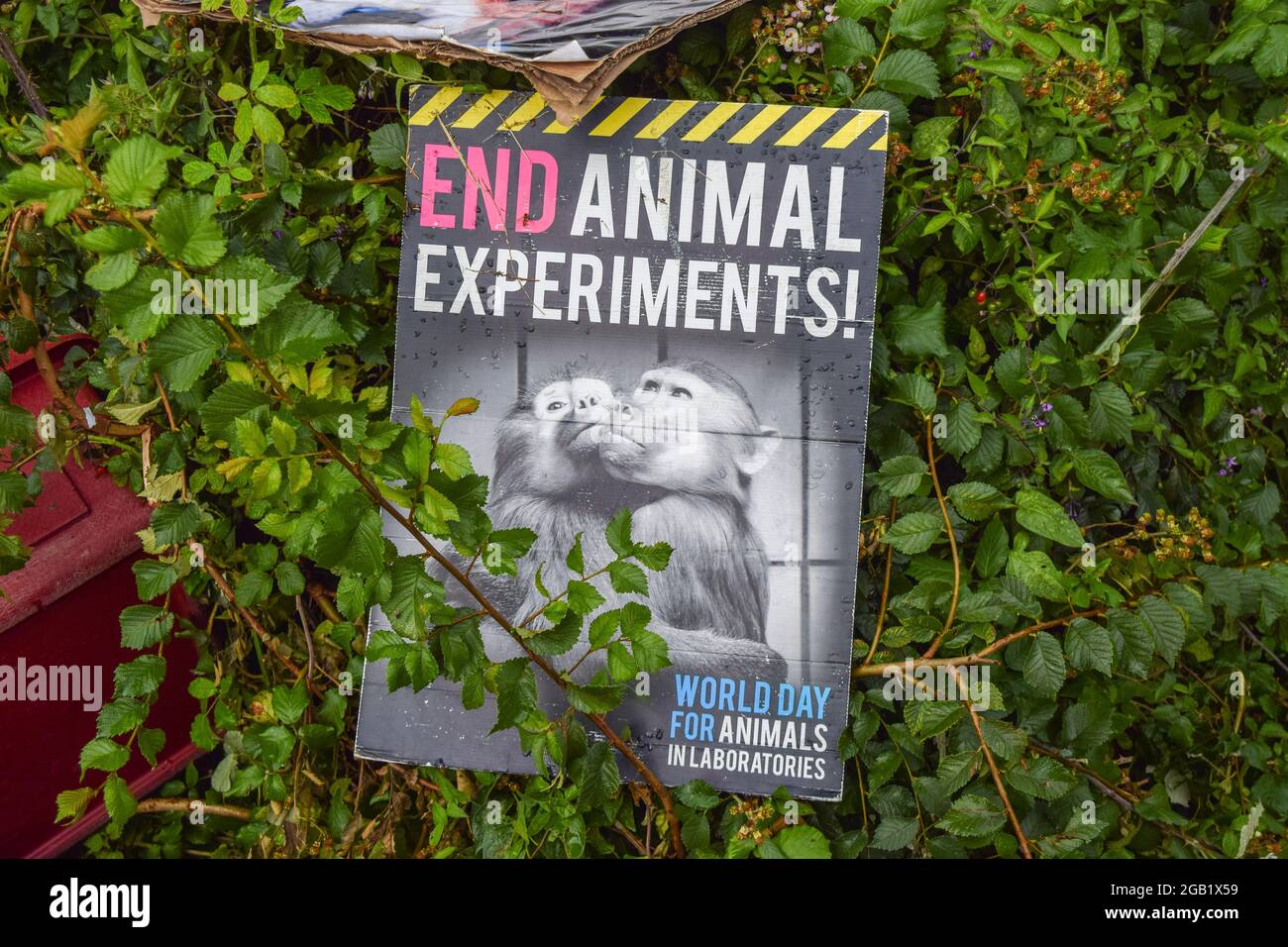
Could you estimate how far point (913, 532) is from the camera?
2049 millimetres

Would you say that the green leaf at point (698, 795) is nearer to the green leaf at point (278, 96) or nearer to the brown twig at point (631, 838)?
the brown twig at point (631, 838)

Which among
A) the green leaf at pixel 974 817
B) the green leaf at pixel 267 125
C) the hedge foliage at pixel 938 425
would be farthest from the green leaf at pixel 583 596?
the green leaf at pixel 267 125

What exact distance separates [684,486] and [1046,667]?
89 cm

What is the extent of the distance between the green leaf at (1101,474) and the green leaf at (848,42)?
102cm

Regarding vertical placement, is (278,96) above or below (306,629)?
above

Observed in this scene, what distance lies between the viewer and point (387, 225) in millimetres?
2139

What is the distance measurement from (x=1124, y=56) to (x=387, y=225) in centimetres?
181

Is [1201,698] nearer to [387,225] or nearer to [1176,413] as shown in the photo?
[1176,413]

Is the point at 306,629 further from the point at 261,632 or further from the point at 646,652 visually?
the point at 646,652

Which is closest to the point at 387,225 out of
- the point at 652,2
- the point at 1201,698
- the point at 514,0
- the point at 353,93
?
the point at 353,93

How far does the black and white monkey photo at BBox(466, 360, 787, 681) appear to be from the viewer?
6.80ft

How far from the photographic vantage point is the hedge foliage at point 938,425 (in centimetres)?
201

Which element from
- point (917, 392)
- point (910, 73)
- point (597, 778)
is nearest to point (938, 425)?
point (917, 392)

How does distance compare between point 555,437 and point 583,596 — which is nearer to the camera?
point 583,596
